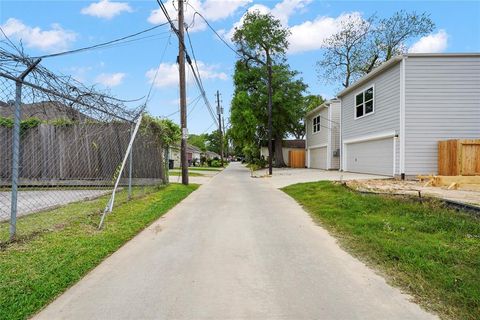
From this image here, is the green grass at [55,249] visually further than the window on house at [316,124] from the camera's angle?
No

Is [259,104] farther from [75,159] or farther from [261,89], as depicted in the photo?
[75,159]

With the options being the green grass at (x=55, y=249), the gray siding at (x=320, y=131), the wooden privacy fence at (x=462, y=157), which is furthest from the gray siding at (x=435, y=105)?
the gray siding at (x=320, y=131)

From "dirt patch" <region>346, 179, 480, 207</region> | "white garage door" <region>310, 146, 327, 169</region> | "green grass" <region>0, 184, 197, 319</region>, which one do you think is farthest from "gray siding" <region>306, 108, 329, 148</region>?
"green grass" <region>0, 184, 197, 319</region>

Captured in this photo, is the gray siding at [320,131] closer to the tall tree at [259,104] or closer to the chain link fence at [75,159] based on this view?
the tall tree at [259,104]

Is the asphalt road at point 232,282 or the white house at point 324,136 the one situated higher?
the white house at point 324,136

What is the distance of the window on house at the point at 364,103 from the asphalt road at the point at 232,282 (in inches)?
511

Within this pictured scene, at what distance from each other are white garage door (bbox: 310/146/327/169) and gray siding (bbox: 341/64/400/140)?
6.48m

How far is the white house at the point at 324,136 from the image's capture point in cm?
2416

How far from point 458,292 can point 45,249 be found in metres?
4.55

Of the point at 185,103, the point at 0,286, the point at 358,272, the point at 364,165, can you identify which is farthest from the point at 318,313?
the point at 364,165

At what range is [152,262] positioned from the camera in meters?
4.05

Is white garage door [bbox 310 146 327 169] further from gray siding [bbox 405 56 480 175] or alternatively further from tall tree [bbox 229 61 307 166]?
gray siding [bbox 405 56 480 175]

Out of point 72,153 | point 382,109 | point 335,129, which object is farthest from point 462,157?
point 72,153

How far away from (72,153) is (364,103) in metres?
13.9
